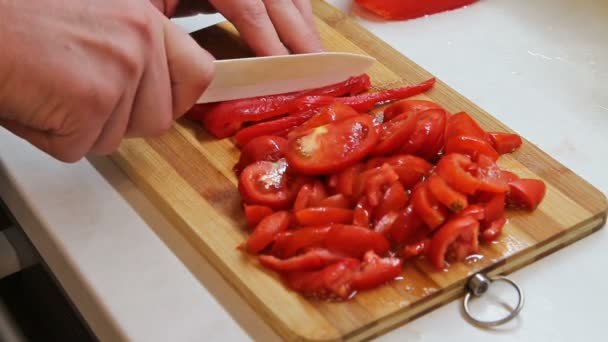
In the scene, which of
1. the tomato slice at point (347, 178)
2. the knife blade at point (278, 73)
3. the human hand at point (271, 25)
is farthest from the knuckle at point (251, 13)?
the tomato slice at point (347, 178)

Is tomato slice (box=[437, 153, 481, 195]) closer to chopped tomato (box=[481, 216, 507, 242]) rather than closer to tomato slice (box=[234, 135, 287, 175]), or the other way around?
chopped tomato (box=[481, 216, 507, 242])

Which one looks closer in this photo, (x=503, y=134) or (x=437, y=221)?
(x=437, y=221)

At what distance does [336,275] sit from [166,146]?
36 cm

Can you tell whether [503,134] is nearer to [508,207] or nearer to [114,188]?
[508,207]

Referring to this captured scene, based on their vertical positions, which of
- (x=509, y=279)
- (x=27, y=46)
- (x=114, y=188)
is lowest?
(x=114, y=188)

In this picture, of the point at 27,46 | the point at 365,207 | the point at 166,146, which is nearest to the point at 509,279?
the point at 365,207

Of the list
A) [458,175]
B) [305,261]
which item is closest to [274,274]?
[305,261]

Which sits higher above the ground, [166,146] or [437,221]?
[437,221]

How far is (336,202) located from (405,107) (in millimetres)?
223

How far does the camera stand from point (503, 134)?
116 cm

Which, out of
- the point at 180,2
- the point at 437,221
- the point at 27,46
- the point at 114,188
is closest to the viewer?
the point at 27,46

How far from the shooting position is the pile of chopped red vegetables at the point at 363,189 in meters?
0.97

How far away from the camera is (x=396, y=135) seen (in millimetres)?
1085

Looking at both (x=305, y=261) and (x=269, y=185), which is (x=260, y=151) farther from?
(x=305, y=261)
